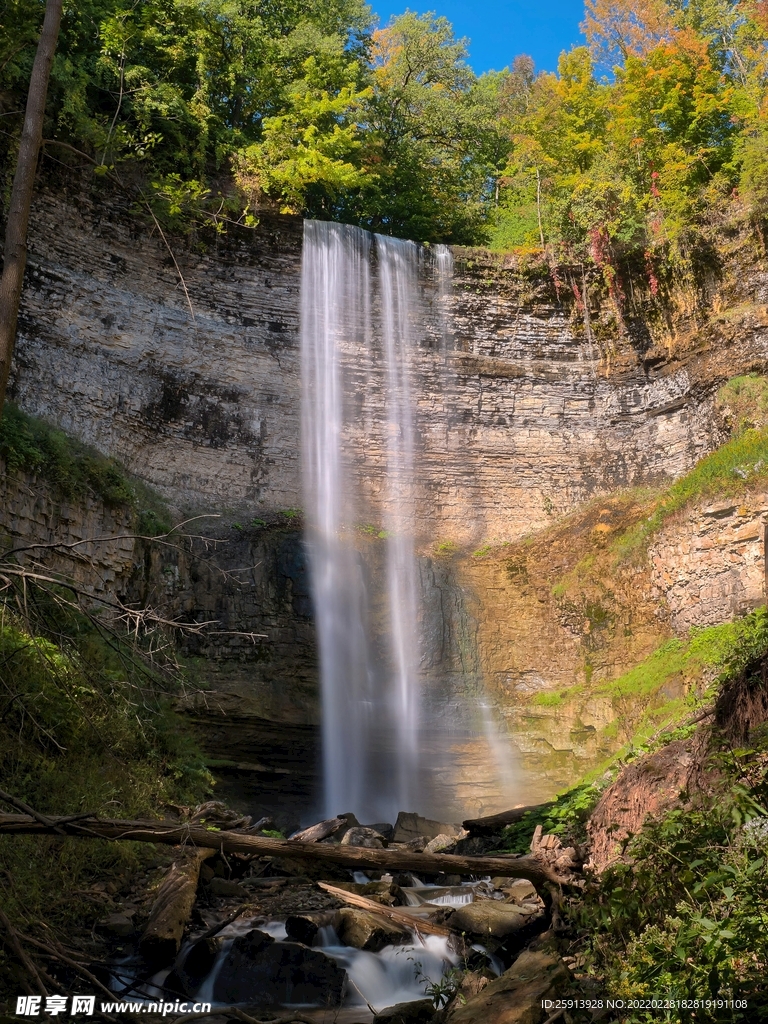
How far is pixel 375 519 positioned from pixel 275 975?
1330 centimetres

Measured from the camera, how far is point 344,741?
14.2 m

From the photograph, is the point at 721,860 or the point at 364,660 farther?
the point at 364,660

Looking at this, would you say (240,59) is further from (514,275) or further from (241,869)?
(241,869)

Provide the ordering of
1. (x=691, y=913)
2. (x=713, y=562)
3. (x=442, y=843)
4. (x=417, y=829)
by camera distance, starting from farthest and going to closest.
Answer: (x=713, y=562) < (x=417, y=829) < (x=442, y=843) < (x=691, y=913)

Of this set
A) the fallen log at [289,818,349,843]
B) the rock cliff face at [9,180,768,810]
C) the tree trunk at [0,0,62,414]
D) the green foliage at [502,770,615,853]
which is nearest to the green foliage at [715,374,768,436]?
the rock cliff face at [9,180,768,810]

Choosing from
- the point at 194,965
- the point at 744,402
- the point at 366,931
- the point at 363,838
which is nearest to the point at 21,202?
the point at 194,965

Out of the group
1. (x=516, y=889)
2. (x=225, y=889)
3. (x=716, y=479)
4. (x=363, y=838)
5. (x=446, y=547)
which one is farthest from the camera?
(x=446, y=547)

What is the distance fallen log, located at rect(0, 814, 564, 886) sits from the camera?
4.05 m

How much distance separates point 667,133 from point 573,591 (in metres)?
12.4

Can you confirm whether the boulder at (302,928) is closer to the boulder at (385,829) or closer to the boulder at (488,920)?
the boulder at (488,920)

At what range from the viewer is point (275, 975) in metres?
5.79

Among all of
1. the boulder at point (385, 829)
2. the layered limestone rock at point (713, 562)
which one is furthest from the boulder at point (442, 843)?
the layered limestone rock at point (713, 562)

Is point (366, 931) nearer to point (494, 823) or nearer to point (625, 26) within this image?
point (494, 823)

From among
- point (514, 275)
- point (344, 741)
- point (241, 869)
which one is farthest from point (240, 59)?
point (241, 869)
